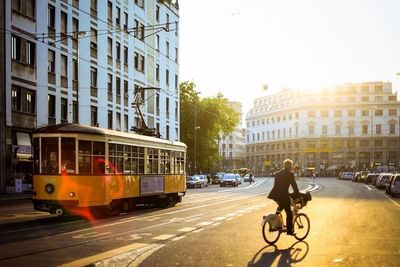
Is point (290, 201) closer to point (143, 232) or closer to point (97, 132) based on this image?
point (143, 232)

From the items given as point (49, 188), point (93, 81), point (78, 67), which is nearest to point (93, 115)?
point (93, 81)

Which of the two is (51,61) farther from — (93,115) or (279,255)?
(279,255)

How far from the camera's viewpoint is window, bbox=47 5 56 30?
136 ft

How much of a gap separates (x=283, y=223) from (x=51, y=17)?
33.3 meters

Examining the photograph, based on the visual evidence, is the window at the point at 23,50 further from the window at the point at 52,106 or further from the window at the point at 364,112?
the window at the point at 364,112

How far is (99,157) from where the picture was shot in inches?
790

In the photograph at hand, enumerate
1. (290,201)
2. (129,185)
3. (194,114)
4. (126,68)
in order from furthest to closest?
(194,114) → (126,68) → (129,185) → (290,201)

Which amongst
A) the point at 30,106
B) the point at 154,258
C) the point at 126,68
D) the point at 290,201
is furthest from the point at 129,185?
the point at 126,68

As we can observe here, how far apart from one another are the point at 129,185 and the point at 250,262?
Answer: 41.5 ft

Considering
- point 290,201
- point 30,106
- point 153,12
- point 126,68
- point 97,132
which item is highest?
point 153,12

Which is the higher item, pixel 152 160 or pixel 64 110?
pixel 64 110

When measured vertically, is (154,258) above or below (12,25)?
below

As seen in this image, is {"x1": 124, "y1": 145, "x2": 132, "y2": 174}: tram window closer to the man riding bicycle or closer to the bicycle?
the bicycle

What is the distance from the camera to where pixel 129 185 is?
22.1 m
